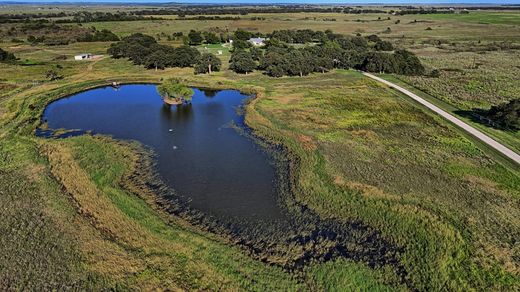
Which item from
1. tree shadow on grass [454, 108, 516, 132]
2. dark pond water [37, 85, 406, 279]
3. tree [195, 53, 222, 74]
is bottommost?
dark pond water [37, 85, 406, 279]

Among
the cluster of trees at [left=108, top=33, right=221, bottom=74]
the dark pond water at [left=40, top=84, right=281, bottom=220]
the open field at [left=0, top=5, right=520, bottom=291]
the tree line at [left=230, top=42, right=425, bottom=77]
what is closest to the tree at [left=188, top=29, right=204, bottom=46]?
the cluster of trees at [left=108, top=33, right=221, bottom=74]

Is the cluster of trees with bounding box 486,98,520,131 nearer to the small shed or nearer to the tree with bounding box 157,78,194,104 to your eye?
the tree with bounding box 157,78,194,104

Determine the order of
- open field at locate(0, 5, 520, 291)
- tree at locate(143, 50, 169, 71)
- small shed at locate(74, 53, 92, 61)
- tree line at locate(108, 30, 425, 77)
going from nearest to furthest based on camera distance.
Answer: open field at locate(0, 5, 520, 291) → tree line at locate(108, 30, 425, 77) → tree at locate(143, 50, 169, 71) → small shed at locate(74, 53, 92, 61)

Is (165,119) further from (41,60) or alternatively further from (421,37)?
(421,37)

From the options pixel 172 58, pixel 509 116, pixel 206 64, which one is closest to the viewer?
pixel 509 116

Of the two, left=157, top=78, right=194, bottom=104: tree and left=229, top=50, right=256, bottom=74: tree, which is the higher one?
left=229, top=50, right=256, bottom=74: tree

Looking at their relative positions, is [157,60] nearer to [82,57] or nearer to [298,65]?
[82,57]

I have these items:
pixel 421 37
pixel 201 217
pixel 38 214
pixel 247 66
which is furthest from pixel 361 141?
pixel 421 37

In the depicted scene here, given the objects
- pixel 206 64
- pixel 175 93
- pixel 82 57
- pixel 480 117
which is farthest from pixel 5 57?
pixel 480 117
